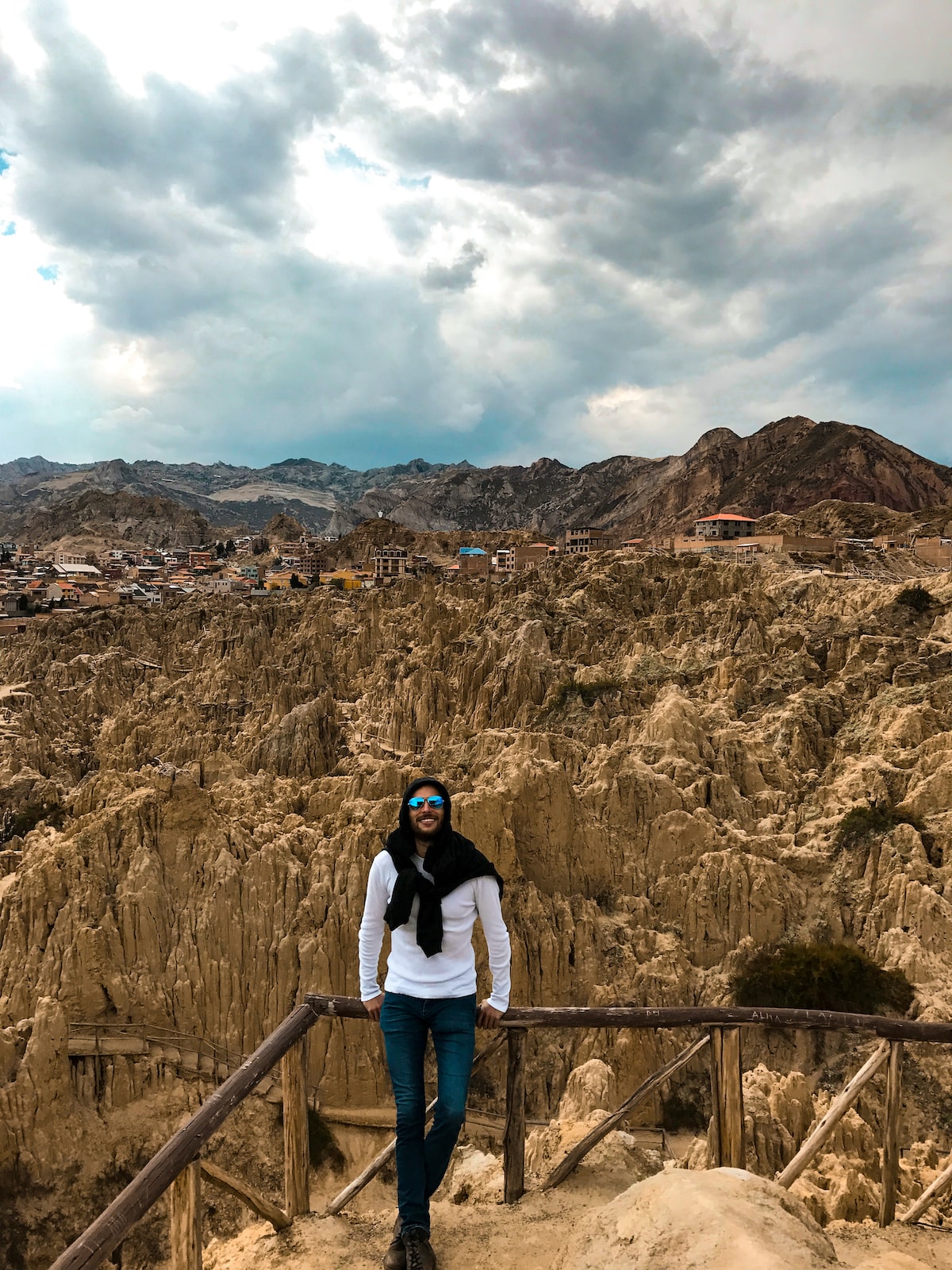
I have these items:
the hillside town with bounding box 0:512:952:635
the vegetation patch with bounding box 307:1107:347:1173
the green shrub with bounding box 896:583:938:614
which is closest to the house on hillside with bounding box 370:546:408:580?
the hillside town with bounding box 0:512:952:635

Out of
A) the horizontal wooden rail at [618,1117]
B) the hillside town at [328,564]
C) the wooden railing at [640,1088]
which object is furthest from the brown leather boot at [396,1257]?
the hillside town at [328,564]

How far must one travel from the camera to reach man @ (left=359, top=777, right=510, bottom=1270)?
384 cm

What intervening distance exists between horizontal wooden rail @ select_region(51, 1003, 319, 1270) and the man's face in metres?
1.27

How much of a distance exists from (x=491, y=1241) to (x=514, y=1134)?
531 millimetres

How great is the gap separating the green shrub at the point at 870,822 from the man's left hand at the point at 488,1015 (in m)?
16.0

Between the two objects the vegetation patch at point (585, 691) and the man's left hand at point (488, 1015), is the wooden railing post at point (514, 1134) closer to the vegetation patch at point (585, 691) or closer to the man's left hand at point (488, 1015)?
the man's left hand at point (488, 1015)

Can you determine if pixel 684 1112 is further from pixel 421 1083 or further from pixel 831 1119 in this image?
pixel 421 1083

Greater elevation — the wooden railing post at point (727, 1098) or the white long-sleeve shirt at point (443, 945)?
the white long-sleeve shirt at point (443, 945)

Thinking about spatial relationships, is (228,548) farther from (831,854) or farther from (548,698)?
(831,854)

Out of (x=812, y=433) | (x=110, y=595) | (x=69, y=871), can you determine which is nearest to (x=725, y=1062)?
(x=69, y=871)

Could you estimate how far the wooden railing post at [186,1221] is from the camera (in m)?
3.33

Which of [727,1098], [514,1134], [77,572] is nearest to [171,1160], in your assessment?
[514,1134]

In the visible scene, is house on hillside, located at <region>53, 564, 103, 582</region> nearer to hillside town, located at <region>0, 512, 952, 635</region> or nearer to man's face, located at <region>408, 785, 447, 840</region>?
hillside town, located at <region>0, 512, 952, 635</region>

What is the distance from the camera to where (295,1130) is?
4.32 metres
